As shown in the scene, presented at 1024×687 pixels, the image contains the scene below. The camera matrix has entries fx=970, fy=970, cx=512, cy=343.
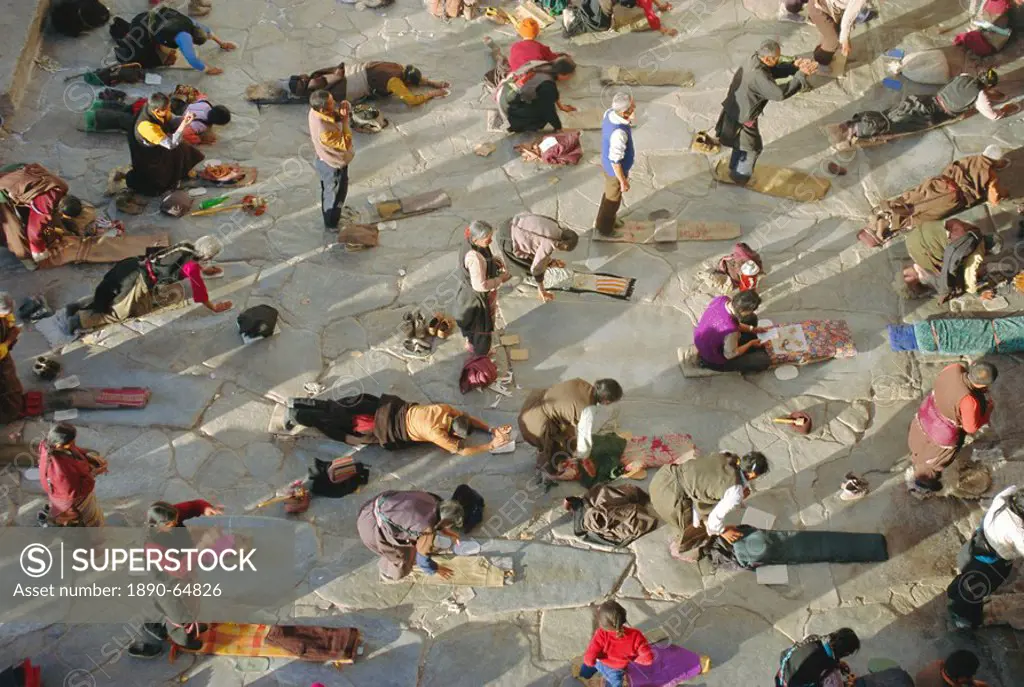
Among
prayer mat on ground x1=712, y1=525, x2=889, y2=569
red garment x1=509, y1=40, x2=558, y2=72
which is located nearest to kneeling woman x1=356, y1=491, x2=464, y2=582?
prayer mat on ground x1=712, y1=525, x2=889, y2=569

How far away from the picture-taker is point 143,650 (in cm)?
793

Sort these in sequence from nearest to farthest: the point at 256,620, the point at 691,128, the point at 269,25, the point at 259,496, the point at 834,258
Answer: the point at 256,620
the point at 259,496
the point at 834,258
the point at 691,128
the point at 269,25

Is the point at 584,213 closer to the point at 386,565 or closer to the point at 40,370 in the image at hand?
the point at 386,565

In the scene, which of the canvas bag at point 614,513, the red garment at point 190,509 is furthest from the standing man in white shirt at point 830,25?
the red garment at point 190,509

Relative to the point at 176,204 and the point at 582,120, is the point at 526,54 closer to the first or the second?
the point at 582,120

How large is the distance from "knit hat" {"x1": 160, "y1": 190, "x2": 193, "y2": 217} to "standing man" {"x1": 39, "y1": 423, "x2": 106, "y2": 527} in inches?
147

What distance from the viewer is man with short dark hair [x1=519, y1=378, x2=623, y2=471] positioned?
8539 millimetres

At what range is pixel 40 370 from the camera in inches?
376

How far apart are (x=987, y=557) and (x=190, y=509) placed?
6714mm

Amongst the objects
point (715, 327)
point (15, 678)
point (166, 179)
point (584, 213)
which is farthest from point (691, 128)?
point (15, 678)

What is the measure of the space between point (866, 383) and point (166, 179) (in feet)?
26.7

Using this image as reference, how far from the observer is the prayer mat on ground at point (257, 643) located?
8023mm

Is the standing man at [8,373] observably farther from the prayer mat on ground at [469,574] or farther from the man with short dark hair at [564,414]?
the man with short dark hair at [564,414]

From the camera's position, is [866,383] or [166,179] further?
[166,179]
